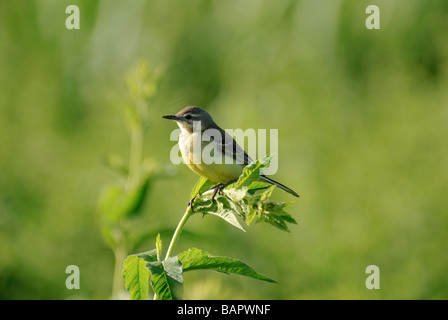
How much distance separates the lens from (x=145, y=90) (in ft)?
11.0

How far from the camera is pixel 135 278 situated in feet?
6.61

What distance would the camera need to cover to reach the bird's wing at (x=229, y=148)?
3975 millimetres

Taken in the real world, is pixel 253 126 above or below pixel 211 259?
above

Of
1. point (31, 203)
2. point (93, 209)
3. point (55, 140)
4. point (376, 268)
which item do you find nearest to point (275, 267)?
point (376, 268)

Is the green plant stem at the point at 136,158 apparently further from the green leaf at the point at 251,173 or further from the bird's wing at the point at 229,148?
the green leaf at the point at 251,173

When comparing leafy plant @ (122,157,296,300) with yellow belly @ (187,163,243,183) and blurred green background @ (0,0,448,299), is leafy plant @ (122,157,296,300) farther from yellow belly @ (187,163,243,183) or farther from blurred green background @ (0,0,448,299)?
yellow belly @ (187,163,243,183)

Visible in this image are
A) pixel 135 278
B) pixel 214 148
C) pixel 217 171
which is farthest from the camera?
pixel 214 148

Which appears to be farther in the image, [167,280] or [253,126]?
[253,126]

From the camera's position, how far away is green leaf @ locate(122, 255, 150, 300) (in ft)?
6.56

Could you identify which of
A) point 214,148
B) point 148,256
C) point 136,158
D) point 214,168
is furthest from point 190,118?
point 148,256

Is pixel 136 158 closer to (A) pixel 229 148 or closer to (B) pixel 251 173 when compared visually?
(A) pixel 229 148

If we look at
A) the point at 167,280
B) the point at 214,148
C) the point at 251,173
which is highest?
the point at 214,148

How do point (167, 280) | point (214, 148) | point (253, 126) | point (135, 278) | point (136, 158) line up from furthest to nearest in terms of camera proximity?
point (253, 126)
point (214, 148)
point (136, 158)
point (135, 278)
point (167, 280)

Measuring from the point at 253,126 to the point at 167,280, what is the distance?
4524mm
